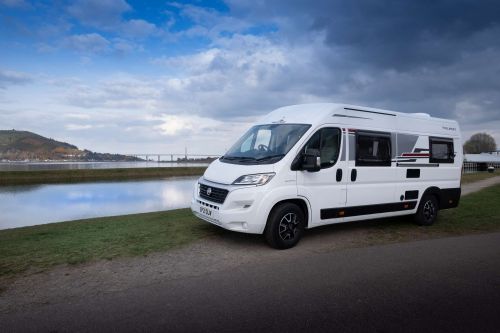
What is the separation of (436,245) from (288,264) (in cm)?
344

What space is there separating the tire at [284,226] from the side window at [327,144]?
46.0 inches

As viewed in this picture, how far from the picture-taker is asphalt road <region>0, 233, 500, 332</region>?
3.78 metres

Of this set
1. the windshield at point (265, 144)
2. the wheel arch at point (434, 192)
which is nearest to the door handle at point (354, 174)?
the windshield at point (265, 144)

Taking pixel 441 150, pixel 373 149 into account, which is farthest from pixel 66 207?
pixel 441 150

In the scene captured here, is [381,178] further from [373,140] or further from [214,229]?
[214,229]

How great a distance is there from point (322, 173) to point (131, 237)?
14.2 ft

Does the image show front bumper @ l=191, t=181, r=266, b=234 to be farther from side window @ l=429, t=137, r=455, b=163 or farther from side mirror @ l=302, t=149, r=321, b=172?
side window @ l=429, t=137, r=455, b=163

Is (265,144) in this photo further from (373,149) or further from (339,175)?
(373,149)

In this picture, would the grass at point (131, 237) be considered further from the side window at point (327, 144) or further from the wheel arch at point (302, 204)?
the side window at point (327, 144)

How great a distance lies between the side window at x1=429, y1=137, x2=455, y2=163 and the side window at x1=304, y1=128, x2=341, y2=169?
357 centimetres

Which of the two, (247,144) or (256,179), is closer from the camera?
(256,179)

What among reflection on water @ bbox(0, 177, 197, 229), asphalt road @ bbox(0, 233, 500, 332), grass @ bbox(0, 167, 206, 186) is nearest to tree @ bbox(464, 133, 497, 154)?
grass @ bbox(0, 167, 206, 186)

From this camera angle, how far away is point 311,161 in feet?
22.1

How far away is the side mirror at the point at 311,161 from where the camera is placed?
22.1 feet
